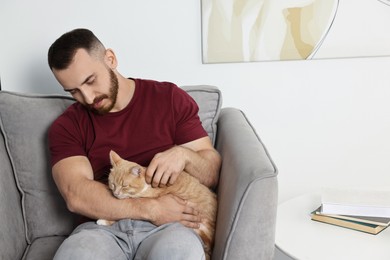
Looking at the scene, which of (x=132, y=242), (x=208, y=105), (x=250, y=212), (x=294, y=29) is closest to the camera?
(x=250, y=212)

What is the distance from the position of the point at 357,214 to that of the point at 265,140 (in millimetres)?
708

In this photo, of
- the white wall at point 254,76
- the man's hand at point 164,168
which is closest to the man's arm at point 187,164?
the man's hand at point 164,168

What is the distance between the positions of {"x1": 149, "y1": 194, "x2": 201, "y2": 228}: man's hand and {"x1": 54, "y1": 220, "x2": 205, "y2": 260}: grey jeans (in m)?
0.03

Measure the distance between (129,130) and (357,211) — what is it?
0.83 metres

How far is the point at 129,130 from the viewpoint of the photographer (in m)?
1.59

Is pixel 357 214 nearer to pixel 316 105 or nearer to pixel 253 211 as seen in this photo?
pixel 253 211

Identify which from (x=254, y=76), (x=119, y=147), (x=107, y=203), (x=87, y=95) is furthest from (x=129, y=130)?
(x=254, y=76)

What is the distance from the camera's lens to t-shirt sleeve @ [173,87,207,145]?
1.61 m

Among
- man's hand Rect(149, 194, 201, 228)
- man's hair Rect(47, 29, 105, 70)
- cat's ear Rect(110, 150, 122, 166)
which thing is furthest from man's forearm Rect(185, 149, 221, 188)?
man's hair Rect(47, 29, 105, 70)

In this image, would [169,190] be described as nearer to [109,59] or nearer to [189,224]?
[189,224]

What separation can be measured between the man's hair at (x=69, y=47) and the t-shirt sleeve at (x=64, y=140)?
0.66 ft

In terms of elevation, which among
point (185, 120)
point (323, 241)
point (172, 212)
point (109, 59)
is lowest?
point (323, 241)

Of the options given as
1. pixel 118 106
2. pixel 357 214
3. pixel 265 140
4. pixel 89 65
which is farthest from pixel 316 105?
pixel 89 65

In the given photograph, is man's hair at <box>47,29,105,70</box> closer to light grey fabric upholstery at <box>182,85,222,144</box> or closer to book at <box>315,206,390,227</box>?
light grey fabric upholstery at <box>182,85,222,144</box>
